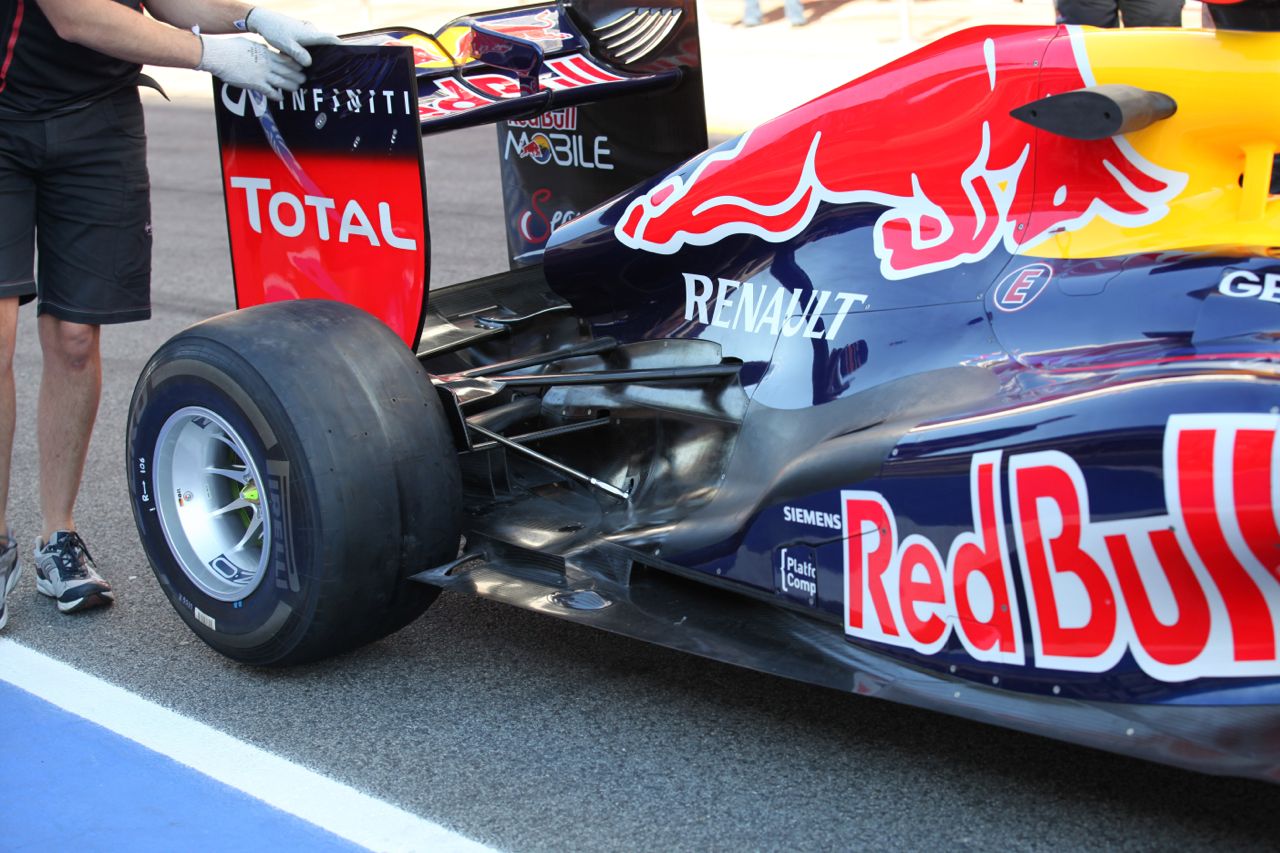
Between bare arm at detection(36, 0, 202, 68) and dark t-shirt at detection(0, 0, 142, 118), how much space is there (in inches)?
4.3

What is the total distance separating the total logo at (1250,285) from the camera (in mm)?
2482

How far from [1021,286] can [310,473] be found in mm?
1492

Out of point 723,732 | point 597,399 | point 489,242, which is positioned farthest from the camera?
point 489,242

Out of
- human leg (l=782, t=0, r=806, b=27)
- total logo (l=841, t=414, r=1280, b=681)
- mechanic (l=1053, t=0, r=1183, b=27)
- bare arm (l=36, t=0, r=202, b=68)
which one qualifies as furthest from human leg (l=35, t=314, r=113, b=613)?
human leg (l=782, t=0, r=806, b=27)

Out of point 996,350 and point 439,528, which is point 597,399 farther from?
point 996,350

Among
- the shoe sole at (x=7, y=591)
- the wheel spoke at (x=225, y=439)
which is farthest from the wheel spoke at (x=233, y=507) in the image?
the shoe sole at (x=7, y=591)

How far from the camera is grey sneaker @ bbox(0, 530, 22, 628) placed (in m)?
3.83

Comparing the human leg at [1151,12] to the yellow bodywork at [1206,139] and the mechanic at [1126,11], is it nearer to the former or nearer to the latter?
the mechanic at [1126,11]

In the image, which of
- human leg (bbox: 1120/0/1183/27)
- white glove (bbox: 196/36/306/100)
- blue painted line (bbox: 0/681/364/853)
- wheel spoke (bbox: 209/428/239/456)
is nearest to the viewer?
blue painted line (bbox: 0/681/364/853)

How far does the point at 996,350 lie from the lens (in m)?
2.78

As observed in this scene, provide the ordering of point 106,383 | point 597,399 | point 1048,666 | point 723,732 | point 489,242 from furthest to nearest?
point 489,242
point 106,383
point 597,399
point 723,732
point 1048,666

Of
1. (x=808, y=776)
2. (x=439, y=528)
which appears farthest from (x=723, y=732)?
(x=439, y=528)

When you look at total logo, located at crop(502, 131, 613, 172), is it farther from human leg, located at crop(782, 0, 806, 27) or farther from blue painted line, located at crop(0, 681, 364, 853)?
human leg, located at crop(782, 0, 806, 27)

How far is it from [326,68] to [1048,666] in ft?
7.27
